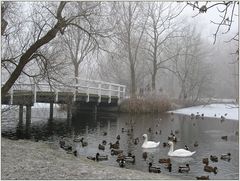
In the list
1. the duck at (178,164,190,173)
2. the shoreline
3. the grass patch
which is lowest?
the duck at (178,164,190,173)

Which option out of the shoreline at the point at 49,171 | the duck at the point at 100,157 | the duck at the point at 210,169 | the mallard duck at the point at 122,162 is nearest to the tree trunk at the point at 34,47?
the shoreline at the point at 49,171

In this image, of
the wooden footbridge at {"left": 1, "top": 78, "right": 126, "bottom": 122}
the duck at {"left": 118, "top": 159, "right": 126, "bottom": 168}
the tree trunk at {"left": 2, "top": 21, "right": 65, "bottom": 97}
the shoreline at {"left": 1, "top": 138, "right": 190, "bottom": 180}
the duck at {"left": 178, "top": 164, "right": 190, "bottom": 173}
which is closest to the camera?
the shoreline at {"left": 1, "top": 138, "right": 190, "bottom": 180}

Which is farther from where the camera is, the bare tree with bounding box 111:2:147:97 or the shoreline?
the bare tree with bounding box 111:2:147:97

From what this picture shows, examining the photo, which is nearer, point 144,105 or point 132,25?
point 144,105

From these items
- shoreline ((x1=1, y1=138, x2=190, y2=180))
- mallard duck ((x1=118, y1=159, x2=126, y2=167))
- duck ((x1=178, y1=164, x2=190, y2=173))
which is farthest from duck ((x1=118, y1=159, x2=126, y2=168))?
shoreline ((x1=1, y1=138, x2=190, y2=180))

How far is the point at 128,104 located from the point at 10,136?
16047 mm

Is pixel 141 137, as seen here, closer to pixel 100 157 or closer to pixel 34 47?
pixel 100 157

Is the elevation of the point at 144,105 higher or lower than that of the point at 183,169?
higher

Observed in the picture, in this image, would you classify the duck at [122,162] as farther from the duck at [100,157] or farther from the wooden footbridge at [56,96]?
the wooden footbridge at [56,96]

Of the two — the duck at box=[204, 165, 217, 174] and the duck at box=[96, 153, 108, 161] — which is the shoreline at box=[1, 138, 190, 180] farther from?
the duck at box=[204, 165, 217, 174]

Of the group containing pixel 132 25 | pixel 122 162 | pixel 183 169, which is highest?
pixel 132 25

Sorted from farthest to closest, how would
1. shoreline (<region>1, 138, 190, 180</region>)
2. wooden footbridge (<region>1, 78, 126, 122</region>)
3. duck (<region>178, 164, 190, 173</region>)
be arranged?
wooden footbridge (<region>1, 78, 126, 122</region>) < duck (<region>178, 164, 190, 173</region>) < shoreline (<region>1, 138, 190, 180</region>)

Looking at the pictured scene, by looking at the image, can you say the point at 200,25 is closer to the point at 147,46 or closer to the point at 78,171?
the point at 147,46

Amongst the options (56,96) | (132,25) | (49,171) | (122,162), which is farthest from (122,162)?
(132,25)
